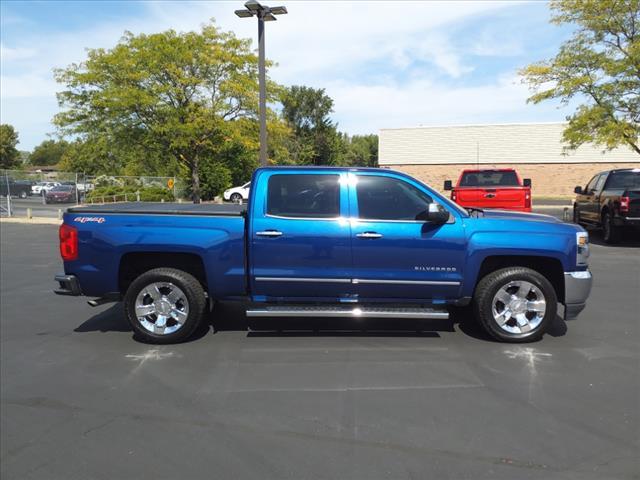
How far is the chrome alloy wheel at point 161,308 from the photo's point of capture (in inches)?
208

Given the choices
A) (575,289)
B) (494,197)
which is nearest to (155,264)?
(575,289)

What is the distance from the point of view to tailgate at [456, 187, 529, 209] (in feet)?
40.2

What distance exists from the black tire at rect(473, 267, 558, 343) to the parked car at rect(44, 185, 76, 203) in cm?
3441

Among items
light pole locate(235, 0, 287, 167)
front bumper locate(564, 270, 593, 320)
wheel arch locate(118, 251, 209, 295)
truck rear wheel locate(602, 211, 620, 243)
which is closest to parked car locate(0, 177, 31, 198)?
light pole locate(235, 0, 287, 167)

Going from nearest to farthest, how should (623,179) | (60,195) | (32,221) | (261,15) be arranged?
(623,179) → (261,15) → (32,221) → (60,195)

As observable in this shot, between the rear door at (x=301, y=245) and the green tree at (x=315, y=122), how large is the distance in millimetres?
51094

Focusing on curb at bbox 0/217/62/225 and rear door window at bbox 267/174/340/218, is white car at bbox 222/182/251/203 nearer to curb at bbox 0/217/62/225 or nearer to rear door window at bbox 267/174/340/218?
curb at bbox 0/217/62/225

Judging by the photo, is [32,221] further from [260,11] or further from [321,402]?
[321,402]

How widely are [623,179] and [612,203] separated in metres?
1.33

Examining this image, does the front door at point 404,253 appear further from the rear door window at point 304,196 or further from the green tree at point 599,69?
the green tree at point 599,69

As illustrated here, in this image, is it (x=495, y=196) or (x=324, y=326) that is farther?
(x=495, y=196)

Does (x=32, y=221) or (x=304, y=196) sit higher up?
(x=304, y=196)

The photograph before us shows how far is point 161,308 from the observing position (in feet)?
17.4

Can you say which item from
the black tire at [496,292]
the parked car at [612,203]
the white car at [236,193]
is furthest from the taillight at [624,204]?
the white car at [236,193]
